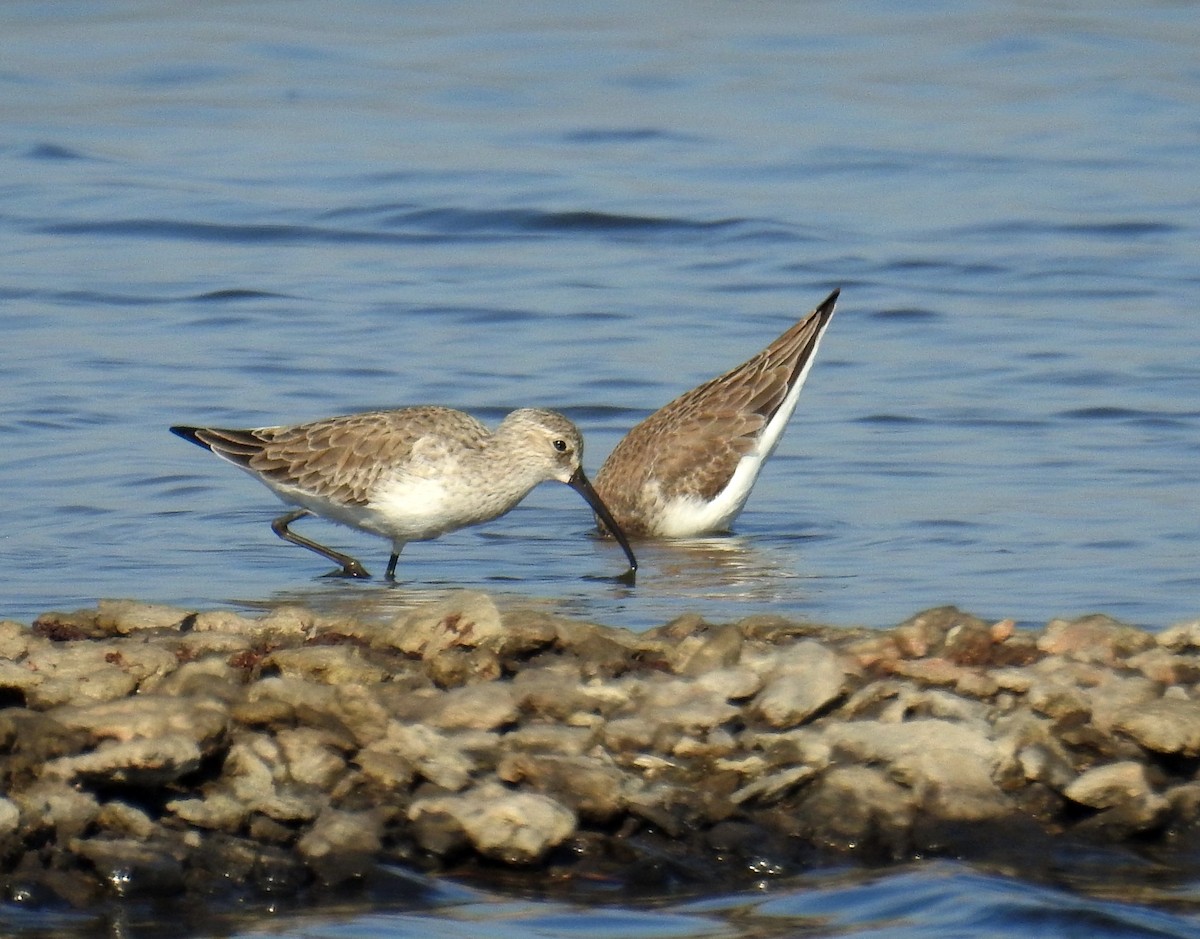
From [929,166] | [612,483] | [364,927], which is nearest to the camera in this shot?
[364,927]

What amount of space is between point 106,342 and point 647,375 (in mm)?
3449

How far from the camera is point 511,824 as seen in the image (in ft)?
16.6

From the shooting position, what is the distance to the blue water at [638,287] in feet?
30.0

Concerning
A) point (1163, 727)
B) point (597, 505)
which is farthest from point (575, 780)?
point (597, 505)

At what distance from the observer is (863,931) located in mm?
4852

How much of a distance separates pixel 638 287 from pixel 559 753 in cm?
1069

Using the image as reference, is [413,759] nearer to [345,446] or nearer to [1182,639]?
[1182,639]

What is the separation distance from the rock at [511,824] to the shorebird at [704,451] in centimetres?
537

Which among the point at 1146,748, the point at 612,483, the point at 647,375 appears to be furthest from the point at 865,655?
the point at 647,375

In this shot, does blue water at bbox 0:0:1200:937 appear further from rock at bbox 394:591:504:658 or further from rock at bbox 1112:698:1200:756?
rock at bbox 394:591:504:658

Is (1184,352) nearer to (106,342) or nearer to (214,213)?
(106,342)

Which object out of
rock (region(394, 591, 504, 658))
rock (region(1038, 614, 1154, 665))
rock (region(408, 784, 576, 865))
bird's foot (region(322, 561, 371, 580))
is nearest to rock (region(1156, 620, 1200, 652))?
rock (region(1038, 614, 1154, 665))

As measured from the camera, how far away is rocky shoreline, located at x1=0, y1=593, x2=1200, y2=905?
5.05 metres

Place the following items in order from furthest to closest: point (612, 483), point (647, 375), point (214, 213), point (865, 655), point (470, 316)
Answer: point (214, 213), point (470, 316), point (647, 375), point (612, 483), point (865, 655)
